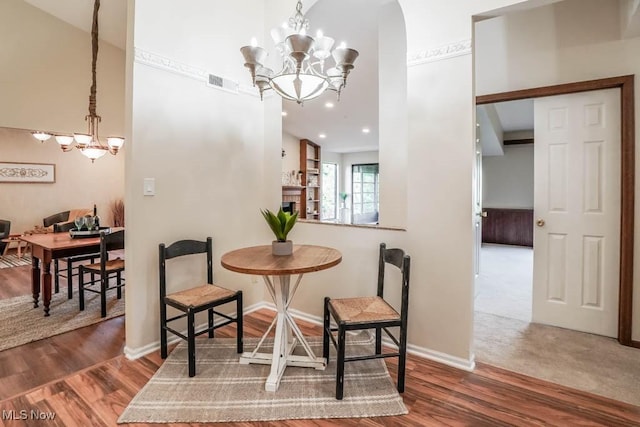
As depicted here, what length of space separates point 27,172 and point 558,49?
9.06 meters

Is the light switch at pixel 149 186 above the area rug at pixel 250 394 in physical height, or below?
above

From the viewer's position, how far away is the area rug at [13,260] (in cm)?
545

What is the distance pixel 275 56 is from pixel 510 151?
6.72 metres

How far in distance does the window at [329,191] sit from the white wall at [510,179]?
4184 mm

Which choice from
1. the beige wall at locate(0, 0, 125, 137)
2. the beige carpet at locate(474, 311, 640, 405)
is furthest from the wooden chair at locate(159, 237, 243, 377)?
the beige wall at locate(0, 0, 125, 137)

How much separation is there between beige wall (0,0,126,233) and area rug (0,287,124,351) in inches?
132

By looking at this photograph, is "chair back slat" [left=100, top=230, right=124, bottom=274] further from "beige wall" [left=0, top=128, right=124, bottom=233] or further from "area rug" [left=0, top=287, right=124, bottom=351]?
"beige wall" [left=0, top=128, right=124, bottom=233]

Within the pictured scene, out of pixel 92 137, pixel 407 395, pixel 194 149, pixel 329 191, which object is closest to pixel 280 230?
pixel 194 149

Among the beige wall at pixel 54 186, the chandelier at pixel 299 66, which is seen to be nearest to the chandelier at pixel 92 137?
the beige wall at pixel 54 186

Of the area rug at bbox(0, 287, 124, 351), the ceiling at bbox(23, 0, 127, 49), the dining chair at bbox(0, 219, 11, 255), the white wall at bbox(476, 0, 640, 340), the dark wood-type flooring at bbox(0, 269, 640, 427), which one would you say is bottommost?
the dark wood-type flooring at bbox(0, 269, 640, 427)

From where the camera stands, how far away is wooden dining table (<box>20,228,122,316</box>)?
308cm

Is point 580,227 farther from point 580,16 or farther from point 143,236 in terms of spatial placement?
point 143,236

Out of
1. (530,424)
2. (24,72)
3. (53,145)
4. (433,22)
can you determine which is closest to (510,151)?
(433,22)

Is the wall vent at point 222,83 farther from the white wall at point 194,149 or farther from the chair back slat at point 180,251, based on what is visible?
the chair back slat at point 180,251
